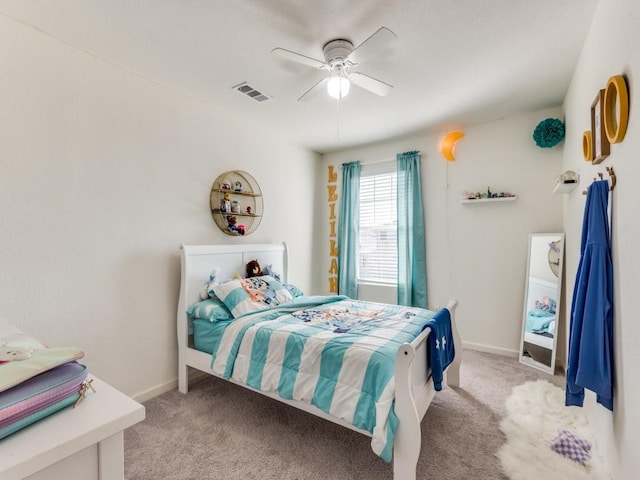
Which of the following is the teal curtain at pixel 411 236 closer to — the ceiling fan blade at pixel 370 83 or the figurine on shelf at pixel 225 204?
the ceiling fan blade at pixel 370 83

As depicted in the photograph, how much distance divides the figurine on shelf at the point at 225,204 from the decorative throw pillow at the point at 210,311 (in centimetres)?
94

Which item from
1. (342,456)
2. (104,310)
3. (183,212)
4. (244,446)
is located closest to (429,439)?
(342,456)

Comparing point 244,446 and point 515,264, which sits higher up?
A: point 515,264

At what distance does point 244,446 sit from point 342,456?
0.62 m

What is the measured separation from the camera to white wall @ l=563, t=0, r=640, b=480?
1.27 metres

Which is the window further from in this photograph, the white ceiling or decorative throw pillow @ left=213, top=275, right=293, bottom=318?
decorative throw pillow @ left=213, top=275, right=293, bottom=318

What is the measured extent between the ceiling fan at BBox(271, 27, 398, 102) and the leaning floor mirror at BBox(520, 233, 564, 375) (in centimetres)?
226

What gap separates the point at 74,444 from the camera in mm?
613

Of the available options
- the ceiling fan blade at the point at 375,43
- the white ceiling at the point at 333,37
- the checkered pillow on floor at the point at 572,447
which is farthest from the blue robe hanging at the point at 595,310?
the ceiling fan blade at the point at 375,43

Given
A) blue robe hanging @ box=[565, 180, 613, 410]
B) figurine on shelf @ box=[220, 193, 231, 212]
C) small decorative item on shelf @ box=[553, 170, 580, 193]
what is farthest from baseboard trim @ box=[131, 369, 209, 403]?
small decorative item on shelf @ box=[553, 170, 580, 193]

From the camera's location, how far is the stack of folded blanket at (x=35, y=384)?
0.62m

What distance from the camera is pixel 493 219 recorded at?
A: 3473mm

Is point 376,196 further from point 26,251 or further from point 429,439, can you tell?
point 26,251

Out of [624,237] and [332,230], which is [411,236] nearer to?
[332,230]
